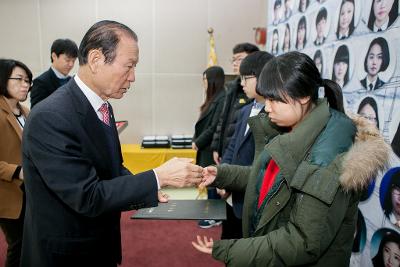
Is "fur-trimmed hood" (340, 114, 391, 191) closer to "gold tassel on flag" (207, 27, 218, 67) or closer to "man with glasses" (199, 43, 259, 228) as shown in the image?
"man with glasses" (199, 43, 259, 228)

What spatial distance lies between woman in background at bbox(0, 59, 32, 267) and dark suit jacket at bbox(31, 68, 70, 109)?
2.30ft

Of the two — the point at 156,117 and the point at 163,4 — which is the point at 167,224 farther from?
the point at 163,4

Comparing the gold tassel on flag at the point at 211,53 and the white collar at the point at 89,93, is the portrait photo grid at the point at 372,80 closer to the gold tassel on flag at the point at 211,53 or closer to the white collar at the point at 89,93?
the white collar at the point at 89,93

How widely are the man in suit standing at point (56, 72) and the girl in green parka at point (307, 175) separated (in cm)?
227

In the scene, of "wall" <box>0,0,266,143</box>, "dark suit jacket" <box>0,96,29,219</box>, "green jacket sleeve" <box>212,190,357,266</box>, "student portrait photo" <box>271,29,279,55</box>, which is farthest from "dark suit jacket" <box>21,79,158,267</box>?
"wall" <box>0,0,266,143</box>

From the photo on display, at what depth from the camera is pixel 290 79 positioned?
1089 millimetres

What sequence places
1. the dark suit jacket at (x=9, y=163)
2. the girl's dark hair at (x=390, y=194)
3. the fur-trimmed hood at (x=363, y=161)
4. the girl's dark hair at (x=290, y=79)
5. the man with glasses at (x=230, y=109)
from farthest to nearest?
the man with glasses at (x=230, y=109) → the dark suit jacket at (x=9, y=163) → the girl's dark hair at (x=390, y=194) → the girl's dark hair at (x=290, y=79) → the fur-trimmed hood at (x=363, y=161)

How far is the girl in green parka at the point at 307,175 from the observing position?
96 centimetres

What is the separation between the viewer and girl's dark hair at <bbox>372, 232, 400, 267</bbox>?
144 cm

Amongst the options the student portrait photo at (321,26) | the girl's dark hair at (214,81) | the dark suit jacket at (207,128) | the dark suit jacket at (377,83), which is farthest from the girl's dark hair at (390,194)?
the girl's dark hair at (214,81)

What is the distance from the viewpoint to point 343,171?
95cm

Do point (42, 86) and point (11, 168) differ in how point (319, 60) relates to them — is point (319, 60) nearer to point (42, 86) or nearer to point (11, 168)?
point (11, 168)

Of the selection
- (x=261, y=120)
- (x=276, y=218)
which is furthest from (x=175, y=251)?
(x=276, y=218)

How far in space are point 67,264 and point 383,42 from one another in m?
1.63
